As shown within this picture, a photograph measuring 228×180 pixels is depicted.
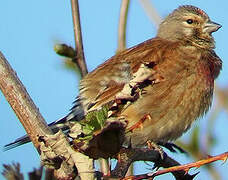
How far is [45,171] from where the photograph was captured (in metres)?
0.95

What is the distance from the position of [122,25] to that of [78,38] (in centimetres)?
39

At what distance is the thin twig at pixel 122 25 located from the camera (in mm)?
2578

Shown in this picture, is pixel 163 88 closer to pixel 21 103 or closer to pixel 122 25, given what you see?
pixel 122 25

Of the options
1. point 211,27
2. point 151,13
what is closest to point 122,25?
point 151,13

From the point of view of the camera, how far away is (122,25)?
2701 mm

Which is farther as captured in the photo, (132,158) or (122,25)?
(122,25)

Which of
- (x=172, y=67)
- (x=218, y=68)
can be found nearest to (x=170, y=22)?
(x=218, y=68)

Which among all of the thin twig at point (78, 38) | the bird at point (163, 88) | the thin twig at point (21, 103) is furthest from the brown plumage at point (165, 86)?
the thin twig at point (21, 103)

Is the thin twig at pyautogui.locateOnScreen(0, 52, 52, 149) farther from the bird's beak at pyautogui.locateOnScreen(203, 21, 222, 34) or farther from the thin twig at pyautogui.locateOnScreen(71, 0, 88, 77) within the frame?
the bird's beak at pyautogui.locateOnScreen(203, 21, 222, 34)

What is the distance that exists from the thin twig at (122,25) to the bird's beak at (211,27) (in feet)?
7.35

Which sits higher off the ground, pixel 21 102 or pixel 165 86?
pixel 21 102

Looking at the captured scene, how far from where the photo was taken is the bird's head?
15.9ft

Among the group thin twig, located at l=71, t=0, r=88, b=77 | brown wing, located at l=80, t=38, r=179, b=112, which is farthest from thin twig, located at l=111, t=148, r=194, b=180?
brown wing, located at l=80, t=38, r=179, b=112

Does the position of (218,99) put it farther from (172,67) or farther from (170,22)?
(170,22)
